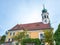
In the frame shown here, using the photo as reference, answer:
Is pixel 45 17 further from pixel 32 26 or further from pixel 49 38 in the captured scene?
pixel 49 38

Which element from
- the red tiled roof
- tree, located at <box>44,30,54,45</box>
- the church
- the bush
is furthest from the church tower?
tree, located at <box>44,30,54,45</box>

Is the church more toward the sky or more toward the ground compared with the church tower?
more toward the ground

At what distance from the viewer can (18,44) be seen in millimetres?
50781

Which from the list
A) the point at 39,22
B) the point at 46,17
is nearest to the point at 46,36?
the point at 39,22

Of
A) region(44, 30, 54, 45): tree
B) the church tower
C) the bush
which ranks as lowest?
the bush

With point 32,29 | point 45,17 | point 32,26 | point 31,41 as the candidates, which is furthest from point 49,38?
point 45,17

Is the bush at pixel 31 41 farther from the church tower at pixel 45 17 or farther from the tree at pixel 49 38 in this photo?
the church tower at pixel 45 17

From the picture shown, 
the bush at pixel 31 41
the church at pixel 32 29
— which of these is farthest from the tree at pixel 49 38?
the church at pixel 32 29

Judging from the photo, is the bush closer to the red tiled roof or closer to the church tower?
the red tiled roof

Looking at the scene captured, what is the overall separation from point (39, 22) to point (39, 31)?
19.3ft

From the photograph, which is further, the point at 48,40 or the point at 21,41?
the point at 21,41

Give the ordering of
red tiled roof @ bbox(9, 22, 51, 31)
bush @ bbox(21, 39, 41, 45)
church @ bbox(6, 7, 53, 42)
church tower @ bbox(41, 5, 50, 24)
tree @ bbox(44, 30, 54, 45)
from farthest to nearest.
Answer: church tower @ bbox(41, 5, 50, 24), red tiled roof @ bbox(9, 22, 51, 31), church @ bbox(6, 7, 53, 42), bush @ bbox(21, 39, 41, 45), tree @ bbox(44, 30, 54, 45)

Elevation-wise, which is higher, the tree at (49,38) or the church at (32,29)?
the church at (32,29)

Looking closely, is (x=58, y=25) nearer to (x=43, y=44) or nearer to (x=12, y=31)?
(x=43, y=44)
